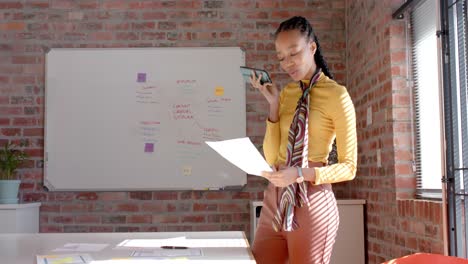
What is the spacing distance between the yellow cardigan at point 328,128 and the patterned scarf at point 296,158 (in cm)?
2

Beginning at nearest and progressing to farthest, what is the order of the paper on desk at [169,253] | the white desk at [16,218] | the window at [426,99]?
the paper on desk at [169,253]
the window at [426,99]
the white desk at [16,218]

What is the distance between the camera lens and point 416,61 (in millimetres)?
3539

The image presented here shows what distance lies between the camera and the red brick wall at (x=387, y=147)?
3.29 m

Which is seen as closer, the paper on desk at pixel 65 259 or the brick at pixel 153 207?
the paper on desk at pixel 65 259

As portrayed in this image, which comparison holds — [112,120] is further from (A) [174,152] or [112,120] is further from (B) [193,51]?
(B) [193,51]

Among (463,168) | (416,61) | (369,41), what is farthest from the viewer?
(369,41)

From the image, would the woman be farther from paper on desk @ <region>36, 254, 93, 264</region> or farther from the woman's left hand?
paper on desk @ <region>36, 254, 93, 264</region>

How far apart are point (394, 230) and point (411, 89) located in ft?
2.92

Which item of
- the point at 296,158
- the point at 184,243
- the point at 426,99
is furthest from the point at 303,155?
the point at 426,99

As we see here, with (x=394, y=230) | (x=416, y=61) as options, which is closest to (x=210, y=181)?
(x=394, y=230)

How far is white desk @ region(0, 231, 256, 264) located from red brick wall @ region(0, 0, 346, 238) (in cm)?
234

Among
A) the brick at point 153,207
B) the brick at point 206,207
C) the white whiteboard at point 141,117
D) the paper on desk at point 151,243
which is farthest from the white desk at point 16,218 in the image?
the paper on desk at point 151,243

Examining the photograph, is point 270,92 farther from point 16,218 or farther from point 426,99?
point 16,218

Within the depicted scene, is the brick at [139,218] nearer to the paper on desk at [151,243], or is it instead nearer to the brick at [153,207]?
the brick at [153,207]
